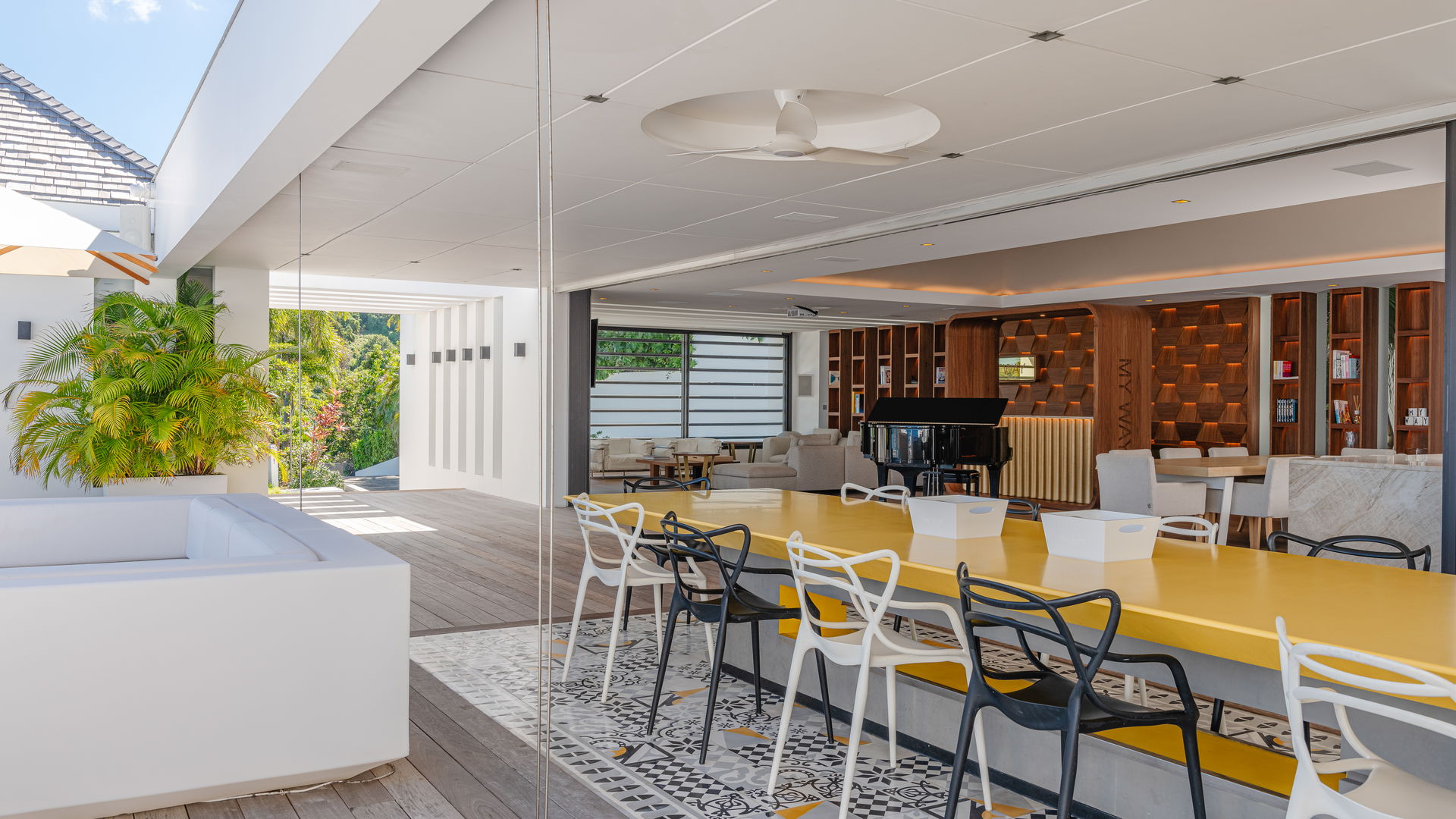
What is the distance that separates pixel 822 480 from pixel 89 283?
8.80 m

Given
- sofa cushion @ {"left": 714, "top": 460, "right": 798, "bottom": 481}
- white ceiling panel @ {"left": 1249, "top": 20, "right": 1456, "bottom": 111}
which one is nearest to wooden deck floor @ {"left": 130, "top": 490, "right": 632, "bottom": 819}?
sofa cushion @ {"left": 714, "top": 460, "right": 798, "bottom": 481}

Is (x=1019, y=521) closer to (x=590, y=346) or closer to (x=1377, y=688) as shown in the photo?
(x=1377, y=688)

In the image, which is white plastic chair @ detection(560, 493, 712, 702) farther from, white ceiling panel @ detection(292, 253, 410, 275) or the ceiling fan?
white ceiling panel @ detection(292, 253, 410, 275)

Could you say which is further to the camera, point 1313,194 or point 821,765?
point 1313,194

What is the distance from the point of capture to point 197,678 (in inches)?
125

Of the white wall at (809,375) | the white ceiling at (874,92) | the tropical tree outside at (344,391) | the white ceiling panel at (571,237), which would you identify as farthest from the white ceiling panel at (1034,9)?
the tropical tree outside at (344,391)

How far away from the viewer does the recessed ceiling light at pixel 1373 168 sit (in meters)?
5.54

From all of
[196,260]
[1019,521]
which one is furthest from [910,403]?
[196,260]

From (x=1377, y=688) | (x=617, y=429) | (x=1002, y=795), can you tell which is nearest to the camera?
(x=1377, y=688)

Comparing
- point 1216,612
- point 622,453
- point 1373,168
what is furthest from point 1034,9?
point 622,453

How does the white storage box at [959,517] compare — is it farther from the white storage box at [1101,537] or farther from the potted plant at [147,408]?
the potted plant at [147,408]

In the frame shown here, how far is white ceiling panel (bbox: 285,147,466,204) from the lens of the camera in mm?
5738

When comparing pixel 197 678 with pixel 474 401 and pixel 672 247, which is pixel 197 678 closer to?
pixel 672 247

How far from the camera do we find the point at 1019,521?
452 centimetres
